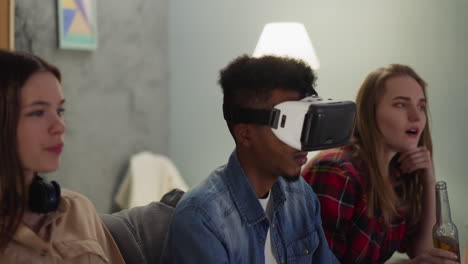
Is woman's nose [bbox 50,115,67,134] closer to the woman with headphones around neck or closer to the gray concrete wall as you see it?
the woman with headphones around neck

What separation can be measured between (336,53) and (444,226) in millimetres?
2033

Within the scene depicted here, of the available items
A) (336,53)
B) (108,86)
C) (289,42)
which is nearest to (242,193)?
(289,42)

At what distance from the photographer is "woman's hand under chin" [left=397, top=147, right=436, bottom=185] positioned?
2100 mm

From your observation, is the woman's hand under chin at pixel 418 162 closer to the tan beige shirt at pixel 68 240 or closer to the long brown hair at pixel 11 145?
the tan beige shirt at pixel 68 240

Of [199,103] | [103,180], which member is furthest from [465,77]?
[103,180]

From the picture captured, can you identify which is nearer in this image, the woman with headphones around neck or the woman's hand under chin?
the woman with headphones around neck

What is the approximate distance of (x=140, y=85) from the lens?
145 inches

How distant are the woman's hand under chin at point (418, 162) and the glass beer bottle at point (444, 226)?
476mm

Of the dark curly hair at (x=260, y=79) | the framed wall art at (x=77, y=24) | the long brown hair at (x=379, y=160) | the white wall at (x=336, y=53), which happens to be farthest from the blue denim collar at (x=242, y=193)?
the white wall at (x=336, y=53)

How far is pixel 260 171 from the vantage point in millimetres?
1494

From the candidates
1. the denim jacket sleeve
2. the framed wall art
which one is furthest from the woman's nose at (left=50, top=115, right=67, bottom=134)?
the framed wall art

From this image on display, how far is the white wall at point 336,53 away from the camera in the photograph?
3.21 metres

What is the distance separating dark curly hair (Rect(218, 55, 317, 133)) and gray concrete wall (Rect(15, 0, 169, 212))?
1656 mm

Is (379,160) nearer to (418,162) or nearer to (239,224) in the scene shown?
(418,162)
